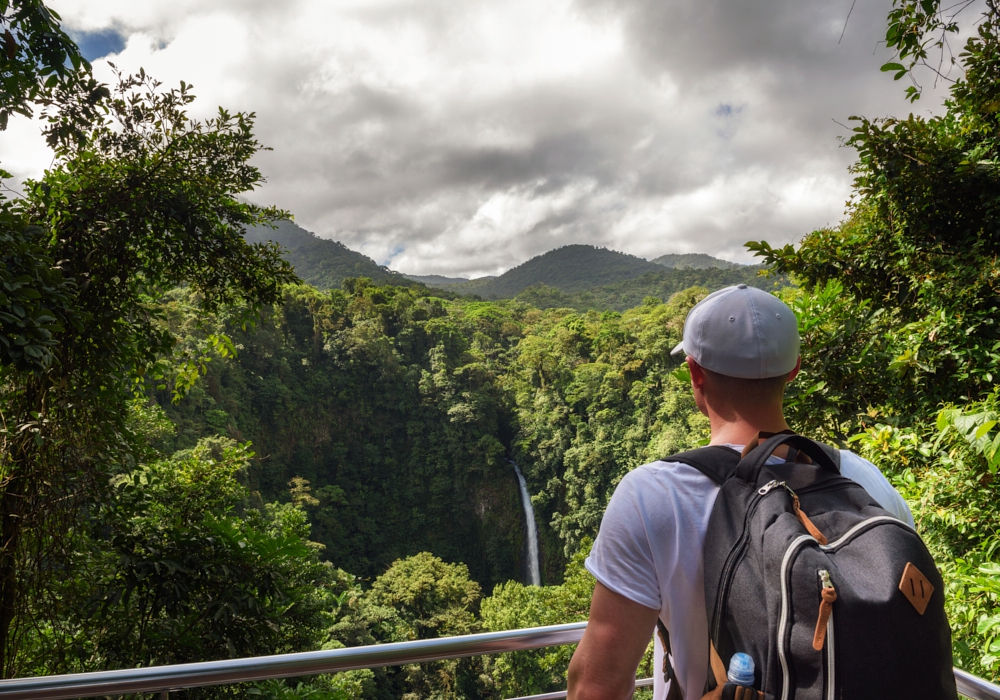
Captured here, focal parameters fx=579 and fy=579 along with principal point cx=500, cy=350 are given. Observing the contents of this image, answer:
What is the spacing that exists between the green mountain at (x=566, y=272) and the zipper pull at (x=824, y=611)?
277ft

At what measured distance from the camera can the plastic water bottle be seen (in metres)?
0.50

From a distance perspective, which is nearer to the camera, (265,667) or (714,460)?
(714,460)

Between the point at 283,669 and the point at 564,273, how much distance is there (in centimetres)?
9668

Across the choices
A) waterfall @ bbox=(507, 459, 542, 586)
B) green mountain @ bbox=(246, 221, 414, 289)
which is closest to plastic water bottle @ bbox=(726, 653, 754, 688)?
waterfall @ bbox=(507, 459, 542, 586)

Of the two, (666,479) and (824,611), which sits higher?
(666,479)

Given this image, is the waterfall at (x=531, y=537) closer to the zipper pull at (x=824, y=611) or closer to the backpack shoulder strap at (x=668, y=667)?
the backpack shoulder strap at (x=668, y=667)

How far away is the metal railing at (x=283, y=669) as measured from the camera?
0.85m

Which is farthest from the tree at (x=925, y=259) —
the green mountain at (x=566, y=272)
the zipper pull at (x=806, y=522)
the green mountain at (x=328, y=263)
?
the green mountain at (x=566, y=272)

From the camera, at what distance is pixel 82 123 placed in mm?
2467

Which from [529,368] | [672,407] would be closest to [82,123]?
[672,407]

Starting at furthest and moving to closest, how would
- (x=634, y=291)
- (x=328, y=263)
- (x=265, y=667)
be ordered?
(x=634, y=291) → (x=328, y=263) → (x=265, y=667)

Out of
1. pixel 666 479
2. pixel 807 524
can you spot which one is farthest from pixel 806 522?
pixel 666 479

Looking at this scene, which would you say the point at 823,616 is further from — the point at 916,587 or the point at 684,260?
the point at 684,260

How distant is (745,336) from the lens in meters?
0.64
